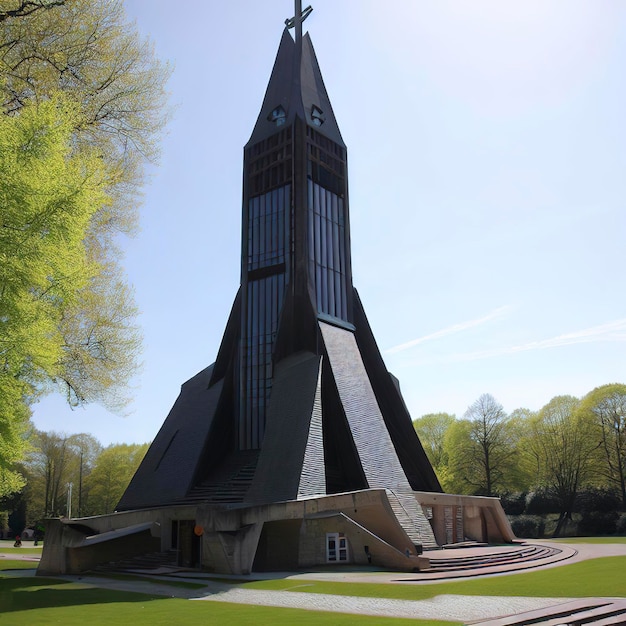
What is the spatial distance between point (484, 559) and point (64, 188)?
1732 centimetres

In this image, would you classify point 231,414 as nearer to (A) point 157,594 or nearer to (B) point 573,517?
(A) point 157,594

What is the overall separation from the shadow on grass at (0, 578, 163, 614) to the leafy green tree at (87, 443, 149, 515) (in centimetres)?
4640

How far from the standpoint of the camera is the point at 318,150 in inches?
1345

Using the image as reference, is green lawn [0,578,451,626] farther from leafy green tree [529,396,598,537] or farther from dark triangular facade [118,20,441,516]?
leafy green tree [529,396,598,537]

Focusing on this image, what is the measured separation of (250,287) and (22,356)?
2228 centimetres

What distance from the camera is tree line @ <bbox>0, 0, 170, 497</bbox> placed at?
1030 cm

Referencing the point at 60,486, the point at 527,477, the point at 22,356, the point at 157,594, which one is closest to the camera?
the point at 22,356

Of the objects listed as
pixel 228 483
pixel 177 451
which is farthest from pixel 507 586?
pixel 177 451

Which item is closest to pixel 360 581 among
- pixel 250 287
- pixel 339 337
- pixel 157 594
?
pixel 157 594

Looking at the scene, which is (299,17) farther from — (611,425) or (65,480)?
(65,480)

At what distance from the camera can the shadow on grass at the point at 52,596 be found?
41.7 ft

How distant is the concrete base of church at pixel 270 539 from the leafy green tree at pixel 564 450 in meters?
28.2

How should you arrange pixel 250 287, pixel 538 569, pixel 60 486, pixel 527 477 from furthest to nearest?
pixel 60 486
pixel 527 477
pixel 250 287
pixel 538 569

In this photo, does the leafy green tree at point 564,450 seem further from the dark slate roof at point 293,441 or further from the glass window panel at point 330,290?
the dark slate roof at point 293,441
